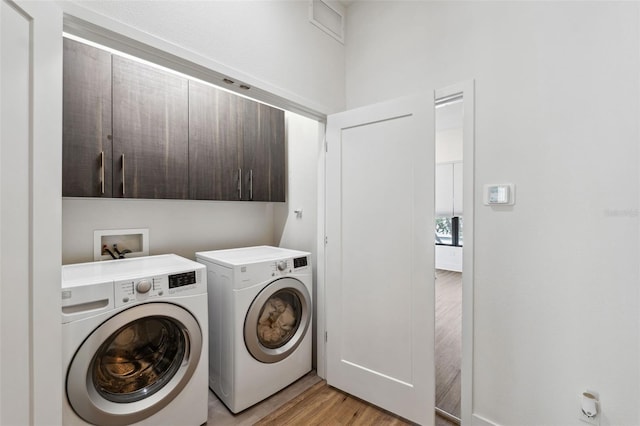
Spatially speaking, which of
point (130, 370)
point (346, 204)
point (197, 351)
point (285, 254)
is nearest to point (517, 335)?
point (346, 204)

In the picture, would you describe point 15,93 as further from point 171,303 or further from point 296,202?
point 296,202

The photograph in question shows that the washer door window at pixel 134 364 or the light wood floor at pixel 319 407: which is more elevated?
the washer door window at pixel 134 364

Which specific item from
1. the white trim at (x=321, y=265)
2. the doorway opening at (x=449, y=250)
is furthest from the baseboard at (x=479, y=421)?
the white trim at (x=321, y=265)

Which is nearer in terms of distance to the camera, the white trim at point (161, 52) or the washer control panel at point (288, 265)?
the white trim at point (161, 52)

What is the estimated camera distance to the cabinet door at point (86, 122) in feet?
4.66

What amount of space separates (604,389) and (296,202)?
2.17 meters

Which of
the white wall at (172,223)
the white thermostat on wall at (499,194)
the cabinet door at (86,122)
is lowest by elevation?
the white wall at (172,223)

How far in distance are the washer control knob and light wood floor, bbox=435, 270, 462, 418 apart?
1943mm

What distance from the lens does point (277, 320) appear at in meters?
2.10

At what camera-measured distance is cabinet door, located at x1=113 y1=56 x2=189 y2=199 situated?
161 cm

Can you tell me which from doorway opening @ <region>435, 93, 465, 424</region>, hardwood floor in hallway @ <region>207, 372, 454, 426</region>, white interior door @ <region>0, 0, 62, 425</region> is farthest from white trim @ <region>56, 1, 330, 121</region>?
hardwood floor in hallway @ <region>207, 372, 454, 426</region>

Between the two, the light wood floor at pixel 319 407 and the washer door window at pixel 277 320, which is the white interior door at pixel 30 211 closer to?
the washer door window at pixel 277 320

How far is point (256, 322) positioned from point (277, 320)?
0.94 feet

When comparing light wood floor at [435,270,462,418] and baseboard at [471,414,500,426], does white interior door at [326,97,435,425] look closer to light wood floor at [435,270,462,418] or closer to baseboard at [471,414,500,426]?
baseboard at [471,414,500,426]
